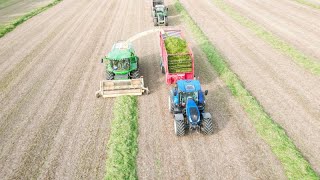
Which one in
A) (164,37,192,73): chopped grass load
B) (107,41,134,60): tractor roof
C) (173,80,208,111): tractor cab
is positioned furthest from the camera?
(107,41,134,60): tractor roof

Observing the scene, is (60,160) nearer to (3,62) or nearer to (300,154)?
(300,154)

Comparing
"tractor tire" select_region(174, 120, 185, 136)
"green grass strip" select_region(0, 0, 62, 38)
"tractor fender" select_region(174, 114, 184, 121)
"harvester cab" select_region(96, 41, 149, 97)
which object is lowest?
"tractor tire" select_region(174, 120, 185, 136)

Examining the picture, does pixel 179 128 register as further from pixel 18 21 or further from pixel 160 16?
pixel 18 21

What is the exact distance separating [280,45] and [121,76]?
13354mm

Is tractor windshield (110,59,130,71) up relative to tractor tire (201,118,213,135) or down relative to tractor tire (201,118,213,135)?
up

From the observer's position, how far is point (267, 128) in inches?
551

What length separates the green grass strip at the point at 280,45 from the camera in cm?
2082

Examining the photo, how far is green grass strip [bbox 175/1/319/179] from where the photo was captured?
1156 centimetres

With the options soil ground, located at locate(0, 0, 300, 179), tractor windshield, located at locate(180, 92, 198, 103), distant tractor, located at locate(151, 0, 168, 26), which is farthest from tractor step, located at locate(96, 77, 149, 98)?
distant tractor, located at locate(151, 0, 168, 26)

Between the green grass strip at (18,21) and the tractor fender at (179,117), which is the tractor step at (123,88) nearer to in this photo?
the tractor fender at (179,117)

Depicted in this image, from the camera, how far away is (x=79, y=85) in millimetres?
19188

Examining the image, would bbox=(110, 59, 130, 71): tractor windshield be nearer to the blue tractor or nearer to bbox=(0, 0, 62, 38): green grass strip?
the blue tractor

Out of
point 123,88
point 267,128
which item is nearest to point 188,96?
point 267,128

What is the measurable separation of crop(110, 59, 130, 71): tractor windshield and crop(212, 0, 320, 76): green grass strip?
11.6 meters
